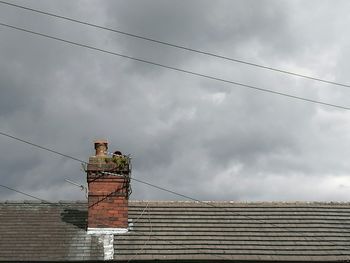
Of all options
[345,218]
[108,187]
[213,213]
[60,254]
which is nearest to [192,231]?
[213,213]

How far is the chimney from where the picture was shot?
13.4m

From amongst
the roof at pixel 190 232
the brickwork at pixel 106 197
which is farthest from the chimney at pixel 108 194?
the roof at pixel 190 232

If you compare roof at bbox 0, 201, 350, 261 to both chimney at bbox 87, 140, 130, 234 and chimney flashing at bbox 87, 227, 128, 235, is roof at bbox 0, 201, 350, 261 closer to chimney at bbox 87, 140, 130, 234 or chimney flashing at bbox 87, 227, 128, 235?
chimney flashing at bbox 87, 227, 128, 235

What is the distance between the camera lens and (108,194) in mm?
13547

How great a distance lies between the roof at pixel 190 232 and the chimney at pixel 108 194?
0.33 meters

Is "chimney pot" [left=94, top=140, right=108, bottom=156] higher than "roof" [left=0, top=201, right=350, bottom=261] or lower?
higher

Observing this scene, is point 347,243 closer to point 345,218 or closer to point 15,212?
point 345,218

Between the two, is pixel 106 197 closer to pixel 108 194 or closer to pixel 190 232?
pixel 108 194

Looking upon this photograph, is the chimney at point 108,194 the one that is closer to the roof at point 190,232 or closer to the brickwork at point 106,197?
the brickwork at point 106,197

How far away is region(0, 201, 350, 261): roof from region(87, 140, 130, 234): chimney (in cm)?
33

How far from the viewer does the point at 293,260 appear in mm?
12797

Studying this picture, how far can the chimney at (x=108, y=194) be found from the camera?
1345cm

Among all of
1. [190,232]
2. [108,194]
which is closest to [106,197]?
[108,194]

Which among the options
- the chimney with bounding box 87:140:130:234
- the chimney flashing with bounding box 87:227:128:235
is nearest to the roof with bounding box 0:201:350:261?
the chimney flashing with bounding box 87:227:128:235
